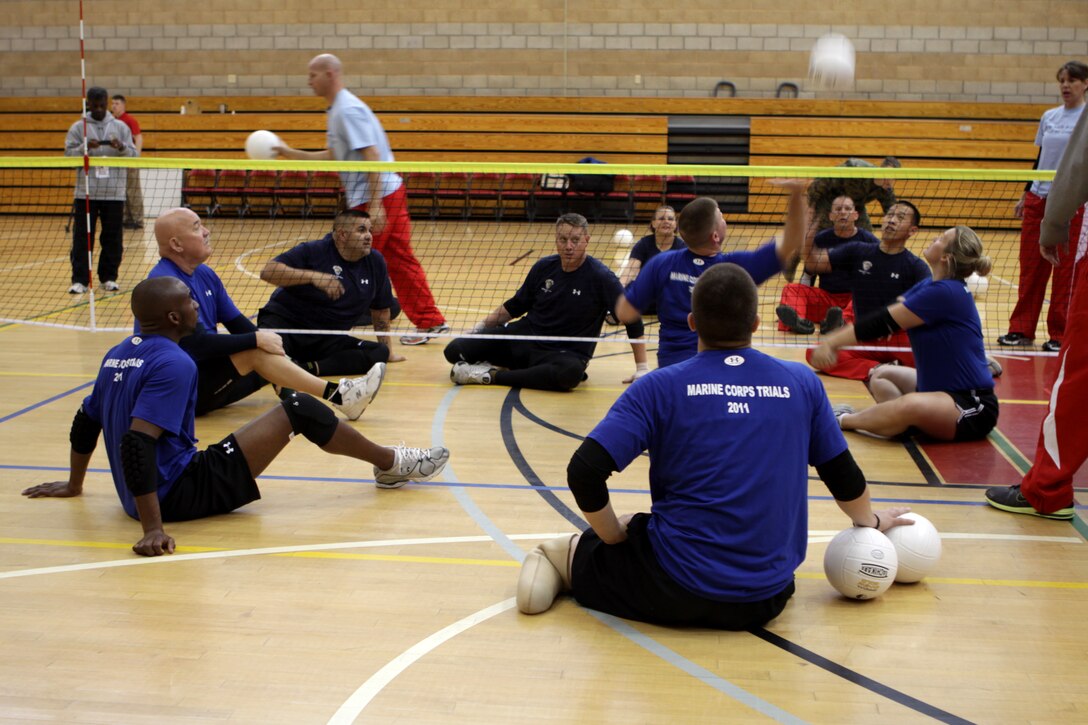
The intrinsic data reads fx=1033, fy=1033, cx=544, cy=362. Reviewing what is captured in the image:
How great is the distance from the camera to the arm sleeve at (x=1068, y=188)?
15.5 ft

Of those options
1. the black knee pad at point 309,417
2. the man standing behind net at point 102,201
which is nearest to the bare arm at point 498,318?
the black knee pad at point 309,417

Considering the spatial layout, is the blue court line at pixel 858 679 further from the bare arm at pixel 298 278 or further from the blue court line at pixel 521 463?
the bare arm at pixel 298 278

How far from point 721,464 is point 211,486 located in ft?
8.47

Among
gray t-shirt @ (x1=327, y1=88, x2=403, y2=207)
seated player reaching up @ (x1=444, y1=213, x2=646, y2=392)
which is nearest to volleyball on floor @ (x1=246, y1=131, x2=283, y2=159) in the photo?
gray t-shirt @ (x1=327, y1=88, x2=403, y2=207)

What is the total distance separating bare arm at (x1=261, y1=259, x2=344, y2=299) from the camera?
7809 mm

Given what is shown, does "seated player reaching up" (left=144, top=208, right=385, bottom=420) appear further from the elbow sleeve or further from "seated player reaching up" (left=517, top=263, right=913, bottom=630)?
"seated player reaching up" (left=517, top=263, right=913, bottom=630)

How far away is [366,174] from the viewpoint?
8.58 meters

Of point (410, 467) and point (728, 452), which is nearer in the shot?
point (728, 452)

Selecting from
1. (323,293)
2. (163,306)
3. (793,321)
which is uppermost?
(163,306)

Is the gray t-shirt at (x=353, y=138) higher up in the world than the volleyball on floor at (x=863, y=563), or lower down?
higher up

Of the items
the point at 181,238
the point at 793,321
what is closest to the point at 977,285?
the point at 793,321

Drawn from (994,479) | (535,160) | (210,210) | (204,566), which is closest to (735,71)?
(535,160)

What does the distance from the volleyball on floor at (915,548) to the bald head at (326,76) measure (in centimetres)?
617

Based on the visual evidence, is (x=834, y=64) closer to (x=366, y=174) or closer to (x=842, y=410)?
(x=842, y=410)
